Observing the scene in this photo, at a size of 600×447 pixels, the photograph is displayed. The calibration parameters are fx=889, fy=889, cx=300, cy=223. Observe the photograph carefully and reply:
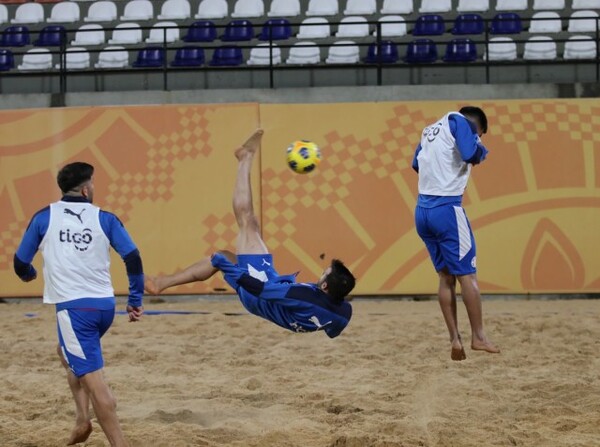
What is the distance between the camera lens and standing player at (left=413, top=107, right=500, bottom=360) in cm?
721

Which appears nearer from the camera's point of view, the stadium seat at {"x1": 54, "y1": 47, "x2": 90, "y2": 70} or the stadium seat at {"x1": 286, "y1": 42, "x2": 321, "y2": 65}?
the stadium seat at {"x1": 286, "y1": 42, "x2": 321, "y2": 65}

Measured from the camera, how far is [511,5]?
1714 centimetres

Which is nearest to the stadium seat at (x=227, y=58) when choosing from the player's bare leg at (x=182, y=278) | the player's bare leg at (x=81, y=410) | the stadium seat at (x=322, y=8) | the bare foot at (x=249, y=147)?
the stadium seat at (x=322, y=8)

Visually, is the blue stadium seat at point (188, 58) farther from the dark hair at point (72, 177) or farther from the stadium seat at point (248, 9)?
the dark hair at point (72, 177)

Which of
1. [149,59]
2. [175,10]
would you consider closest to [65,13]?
[175,10]

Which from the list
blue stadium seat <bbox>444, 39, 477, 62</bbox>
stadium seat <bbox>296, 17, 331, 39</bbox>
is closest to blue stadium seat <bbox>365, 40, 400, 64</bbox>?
blue stadium seat <bbox>444, 39, 477, 62</bbox>

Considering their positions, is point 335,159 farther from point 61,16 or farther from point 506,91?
point 61,16

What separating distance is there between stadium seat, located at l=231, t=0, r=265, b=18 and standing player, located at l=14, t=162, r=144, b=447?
12.5m

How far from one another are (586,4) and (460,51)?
3.14 metres

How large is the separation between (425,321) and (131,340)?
3849 mm

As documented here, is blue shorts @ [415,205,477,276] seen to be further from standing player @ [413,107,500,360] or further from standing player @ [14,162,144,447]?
standing player @ [14,162,144,447]

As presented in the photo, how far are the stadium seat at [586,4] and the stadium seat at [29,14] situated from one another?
10.8m

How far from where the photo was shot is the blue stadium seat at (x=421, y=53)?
1568cm

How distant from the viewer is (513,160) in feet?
45.0
